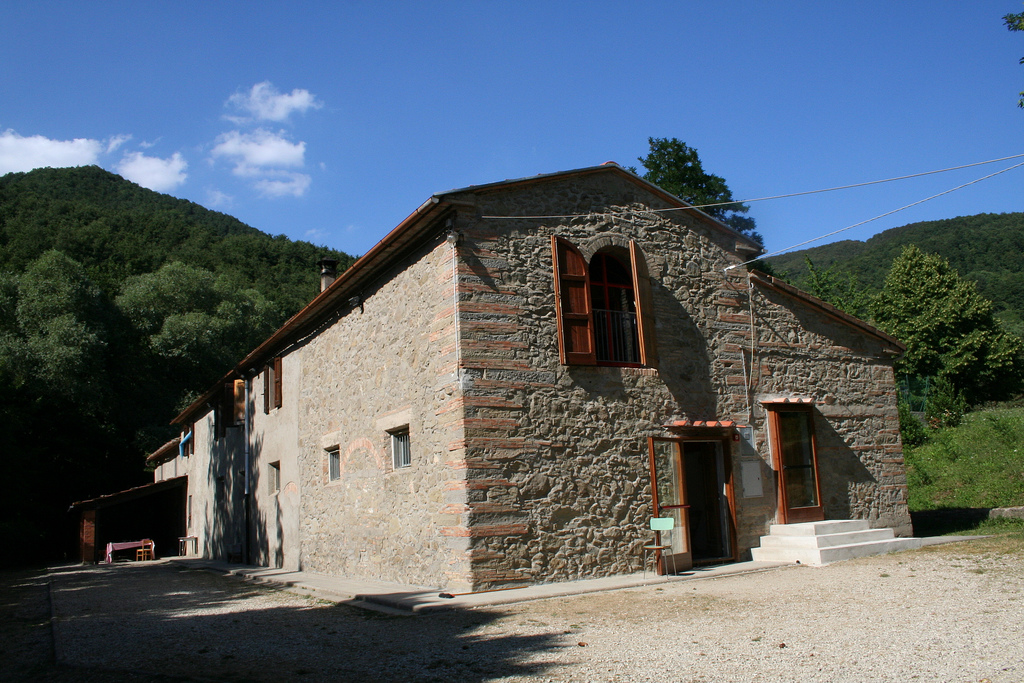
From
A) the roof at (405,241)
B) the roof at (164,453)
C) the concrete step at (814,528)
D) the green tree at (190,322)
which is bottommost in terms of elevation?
the concrete step at (814,528)

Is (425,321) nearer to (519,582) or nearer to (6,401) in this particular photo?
(519,582)

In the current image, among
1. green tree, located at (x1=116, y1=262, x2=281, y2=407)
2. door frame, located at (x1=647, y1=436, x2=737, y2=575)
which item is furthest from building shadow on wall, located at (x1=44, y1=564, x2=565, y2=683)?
green tree, located at (x1=116, y1=262, x2=281, y2=407)

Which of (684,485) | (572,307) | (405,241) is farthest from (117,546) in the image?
(684,485)

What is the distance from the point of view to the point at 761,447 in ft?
37.0

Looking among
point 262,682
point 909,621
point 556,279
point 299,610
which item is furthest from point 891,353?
point 262,682

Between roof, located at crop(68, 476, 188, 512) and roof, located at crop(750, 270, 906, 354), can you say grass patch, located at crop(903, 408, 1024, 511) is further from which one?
roof, located at crop(68, 476, 188, 512)

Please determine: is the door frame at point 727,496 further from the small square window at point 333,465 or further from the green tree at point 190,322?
the green tree at point 190,322

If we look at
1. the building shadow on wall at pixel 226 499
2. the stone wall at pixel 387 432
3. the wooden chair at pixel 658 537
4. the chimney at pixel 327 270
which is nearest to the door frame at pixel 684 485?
the wooden chair at pixel 658 537

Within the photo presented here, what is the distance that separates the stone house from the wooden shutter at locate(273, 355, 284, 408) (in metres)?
1.92

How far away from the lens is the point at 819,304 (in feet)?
40.8

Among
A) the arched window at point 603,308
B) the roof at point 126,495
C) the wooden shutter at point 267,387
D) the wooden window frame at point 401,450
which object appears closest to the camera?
the arched window at point 603,308

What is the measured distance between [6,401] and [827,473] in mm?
18576

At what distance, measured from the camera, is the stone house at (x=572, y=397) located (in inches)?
364

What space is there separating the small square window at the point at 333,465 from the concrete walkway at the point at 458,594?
185 centimetres
